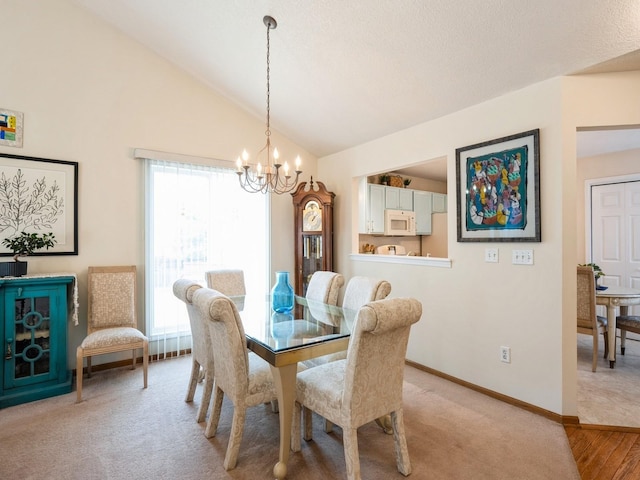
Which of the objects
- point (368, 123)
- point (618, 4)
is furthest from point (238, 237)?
point (618, 4)

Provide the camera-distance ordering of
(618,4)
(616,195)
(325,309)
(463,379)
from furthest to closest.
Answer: (616,195)
(463,379)
(325,309)
(618,4)

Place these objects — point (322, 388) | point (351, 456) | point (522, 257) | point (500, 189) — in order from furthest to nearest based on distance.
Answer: point (500, 189), point (522, 257), point (322, 388), point (351, 456)

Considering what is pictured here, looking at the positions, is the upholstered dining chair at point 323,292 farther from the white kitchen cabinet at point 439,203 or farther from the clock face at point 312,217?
the white kitchen cabinet at point 439,203

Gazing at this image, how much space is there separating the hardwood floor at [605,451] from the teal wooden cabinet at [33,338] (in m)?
3.86

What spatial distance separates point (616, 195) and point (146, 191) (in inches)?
237

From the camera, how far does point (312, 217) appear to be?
4.30m

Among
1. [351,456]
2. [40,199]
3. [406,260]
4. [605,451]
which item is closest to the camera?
[351,456]

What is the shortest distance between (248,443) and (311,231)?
8.70 ft

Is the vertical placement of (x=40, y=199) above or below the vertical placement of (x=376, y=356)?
above

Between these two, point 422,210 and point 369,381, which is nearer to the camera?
point 369,381

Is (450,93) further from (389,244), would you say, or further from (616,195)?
(616,195)

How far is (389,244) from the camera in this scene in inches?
200

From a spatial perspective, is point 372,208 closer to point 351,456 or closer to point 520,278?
point 520,278

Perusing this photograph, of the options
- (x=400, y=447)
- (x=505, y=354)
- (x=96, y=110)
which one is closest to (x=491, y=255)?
(x=505, y=354)
